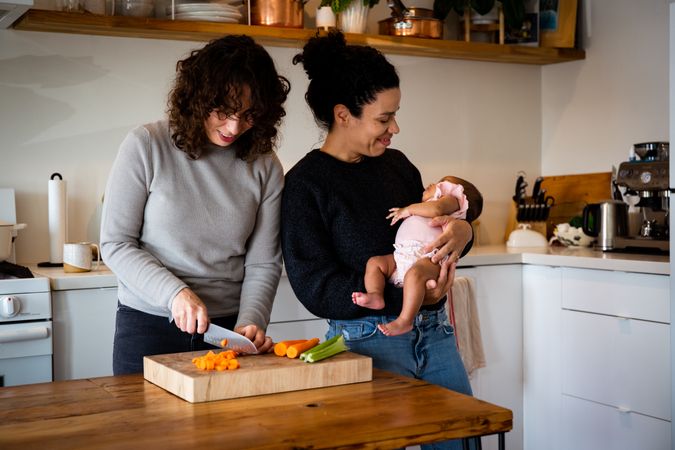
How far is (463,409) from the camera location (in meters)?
1.49

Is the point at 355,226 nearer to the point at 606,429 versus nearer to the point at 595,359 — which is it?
the point at 595,359

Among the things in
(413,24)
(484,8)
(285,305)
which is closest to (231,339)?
(285,305)

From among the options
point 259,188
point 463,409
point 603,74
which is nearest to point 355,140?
point 259,188

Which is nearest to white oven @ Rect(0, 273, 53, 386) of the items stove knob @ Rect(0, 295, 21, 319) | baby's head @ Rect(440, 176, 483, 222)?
stove knob @ Rect(0, 295, 21, 319)

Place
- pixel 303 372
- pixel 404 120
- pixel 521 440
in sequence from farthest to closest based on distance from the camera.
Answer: pixel 404 120 → pixel 521 440 → pixel 303 372

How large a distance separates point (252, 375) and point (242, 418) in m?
0.16

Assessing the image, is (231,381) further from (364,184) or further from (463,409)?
(364,184)

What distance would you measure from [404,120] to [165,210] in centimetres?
222

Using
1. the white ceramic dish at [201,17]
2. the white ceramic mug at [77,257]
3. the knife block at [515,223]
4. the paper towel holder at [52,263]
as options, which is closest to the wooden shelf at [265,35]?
the white ceramic dish at [201,17]

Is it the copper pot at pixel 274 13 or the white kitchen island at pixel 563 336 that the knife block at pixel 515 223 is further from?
the copper pot at pixel 274 13

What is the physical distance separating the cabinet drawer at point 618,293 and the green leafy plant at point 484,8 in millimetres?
1272

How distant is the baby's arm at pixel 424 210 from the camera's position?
206 cm

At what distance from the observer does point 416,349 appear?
6.64ft

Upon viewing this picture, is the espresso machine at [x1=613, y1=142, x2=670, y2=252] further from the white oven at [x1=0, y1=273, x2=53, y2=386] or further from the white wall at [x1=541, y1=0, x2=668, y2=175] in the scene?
the white oven at [x1=0, y1=273, x2=53, y2=386]
